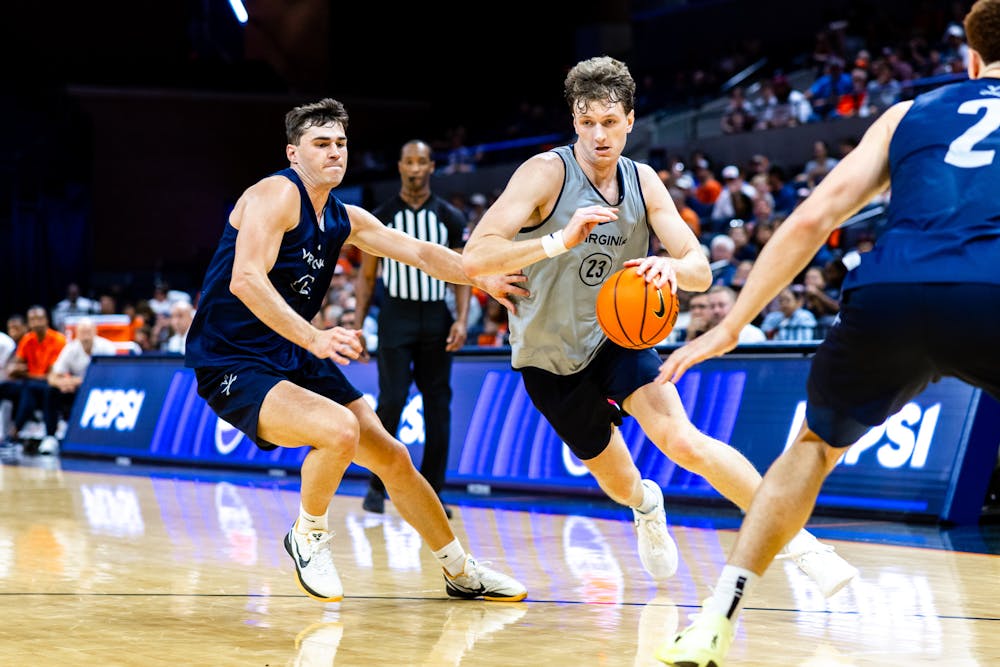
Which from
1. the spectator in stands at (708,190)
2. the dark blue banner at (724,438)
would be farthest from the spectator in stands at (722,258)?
the spectator in stands at (708,190)

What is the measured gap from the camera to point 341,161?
5.07 meters

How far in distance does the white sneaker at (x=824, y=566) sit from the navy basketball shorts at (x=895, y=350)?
916 mm

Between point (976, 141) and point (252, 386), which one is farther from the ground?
point (976, 141)

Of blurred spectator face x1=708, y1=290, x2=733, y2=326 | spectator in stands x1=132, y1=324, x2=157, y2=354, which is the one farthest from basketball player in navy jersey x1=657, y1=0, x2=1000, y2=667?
spectator in stands x1=132, y1=324, x2=157, y2=354

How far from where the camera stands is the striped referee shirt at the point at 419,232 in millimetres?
7875

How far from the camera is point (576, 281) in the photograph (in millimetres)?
4984

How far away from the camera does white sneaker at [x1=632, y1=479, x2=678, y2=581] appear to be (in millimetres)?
5102

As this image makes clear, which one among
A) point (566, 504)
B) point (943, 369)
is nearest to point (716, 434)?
point (566, 504)

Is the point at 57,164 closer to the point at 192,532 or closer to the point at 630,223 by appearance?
the point at 192,532

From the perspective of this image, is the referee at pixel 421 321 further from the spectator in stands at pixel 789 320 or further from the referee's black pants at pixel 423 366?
the spectator in stands at pixel 789 320

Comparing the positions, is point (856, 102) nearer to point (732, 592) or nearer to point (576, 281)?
point (576, 281)

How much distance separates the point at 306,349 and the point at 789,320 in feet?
21.6

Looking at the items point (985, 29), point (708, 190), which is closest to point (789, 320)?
point (708, 190)

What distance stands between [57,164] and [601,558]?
22.5 m
